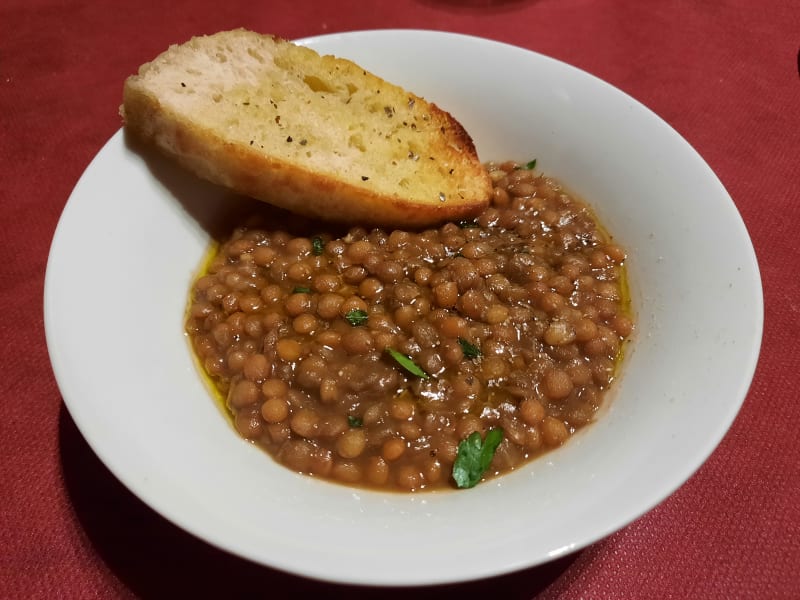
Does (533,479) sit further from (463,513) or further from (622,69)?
(622,69)

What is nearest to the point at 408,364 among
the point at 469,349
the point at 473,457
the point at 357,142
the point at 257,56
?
the point at 469,349

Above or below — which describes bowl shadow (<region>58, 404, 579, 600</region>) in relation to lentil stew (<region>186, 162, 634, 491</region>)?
below

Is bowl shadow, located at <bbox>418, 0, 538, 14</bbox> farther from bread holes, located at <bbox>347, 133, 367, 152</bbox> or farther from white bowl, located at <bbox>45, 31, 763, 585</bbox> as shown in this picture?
bread holes, located at <bbox>347, 133, 367, 152</bbox>

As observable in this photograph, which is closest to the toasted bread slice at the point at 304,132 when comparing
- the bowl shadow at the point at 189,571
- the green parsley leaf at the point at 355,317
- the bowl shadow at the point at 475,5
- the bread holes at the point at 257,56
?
the bread holes at the point at 257,56

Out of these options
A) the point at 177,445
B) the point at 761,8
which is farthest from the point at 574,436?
the point at 761,8

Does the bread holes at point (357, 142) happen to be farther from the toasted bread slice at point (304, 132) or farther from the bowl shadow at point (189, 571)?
the bowl shadow at point (189, 571)

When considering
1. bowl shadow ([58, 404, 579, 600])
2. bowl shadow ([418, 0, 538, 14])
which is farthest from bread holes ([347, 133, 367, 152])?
bowl shadow ([418, 0, 538, 14])
